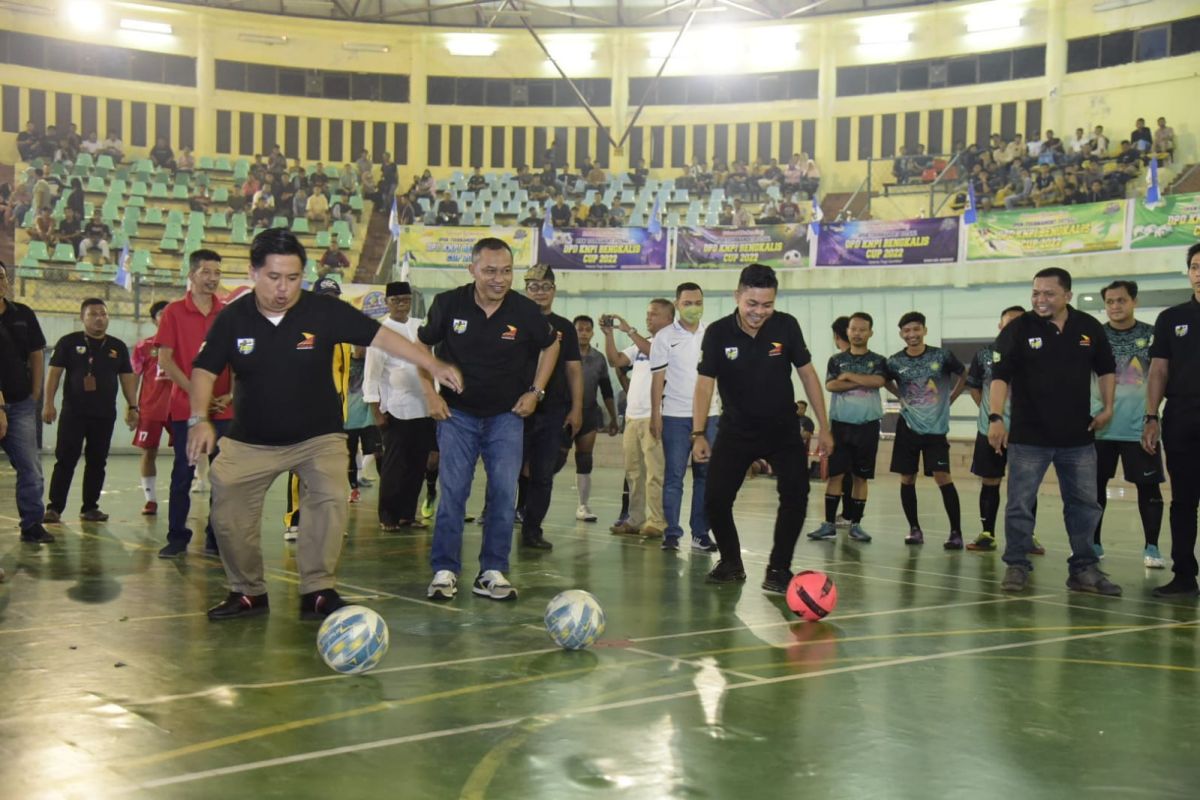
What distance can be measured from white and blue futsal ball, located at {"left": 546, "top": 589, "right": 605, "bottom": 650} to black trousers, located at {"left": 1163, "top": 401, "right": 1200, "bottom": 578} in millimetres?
4401

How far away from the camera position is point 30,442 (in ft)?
30.3

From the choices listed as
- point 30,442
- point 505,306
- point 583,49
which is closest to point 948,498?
point 505,306

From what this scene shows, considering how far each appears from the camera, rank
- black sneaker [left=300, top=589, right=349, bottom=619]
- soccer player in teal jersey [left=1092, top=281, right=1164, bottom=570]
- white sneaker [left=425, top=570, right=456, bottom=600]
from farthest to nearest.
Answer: soccer player in teal jersey [left=1092, top=281, right=1164, bottom=570] → white sneaker [left=425, top=570, right=456, bottom=600] → black sneaker [left=300, top=589, right=349, bottom=619]

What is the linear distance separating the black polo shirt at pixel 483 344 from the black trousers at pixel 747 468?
1.54m

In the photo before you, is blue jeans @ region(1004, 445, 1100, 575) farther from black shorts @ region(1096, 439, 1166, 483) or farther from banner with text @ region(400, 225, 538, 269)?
banner with text @ region(400, 225, 538, 269)

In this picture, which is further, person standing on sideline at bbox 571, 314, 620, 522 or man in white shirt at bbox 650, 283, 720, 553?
person standing on sideline at bbox 571, 314, 620, 522

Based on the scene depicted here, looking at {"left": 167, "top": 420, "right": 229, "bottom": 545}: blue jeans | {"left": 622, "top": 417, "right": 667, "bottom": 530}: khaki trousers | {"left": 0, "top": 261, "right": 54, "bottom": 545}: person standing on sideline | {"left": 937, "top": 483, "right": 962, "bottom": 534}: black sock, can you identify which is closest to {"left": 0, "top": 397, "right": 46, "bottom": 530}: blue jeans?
{"left": 0, "top": 261, "right": 54, "bottom": 545}: person standing on sideline

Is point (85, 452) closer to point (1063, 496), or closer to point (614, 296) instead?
point (1063, 496)

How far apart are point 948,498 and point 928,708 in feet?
22.1

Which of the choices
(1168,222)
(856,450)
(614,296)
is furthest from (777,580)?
(614,296)

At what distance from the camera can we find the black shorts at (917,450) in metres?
11.4

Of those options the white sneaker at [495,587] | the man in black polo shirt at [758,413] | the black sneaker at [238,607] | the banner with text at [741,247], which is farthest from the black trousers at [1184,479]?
the banner with text at [741,247]

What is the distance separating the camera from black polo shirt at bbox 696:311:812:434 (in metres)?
8.10

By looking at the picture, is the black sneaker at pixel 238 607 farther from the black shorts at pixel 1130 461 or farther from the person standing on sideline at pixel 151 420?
the black shorts at pixel 1130 461
